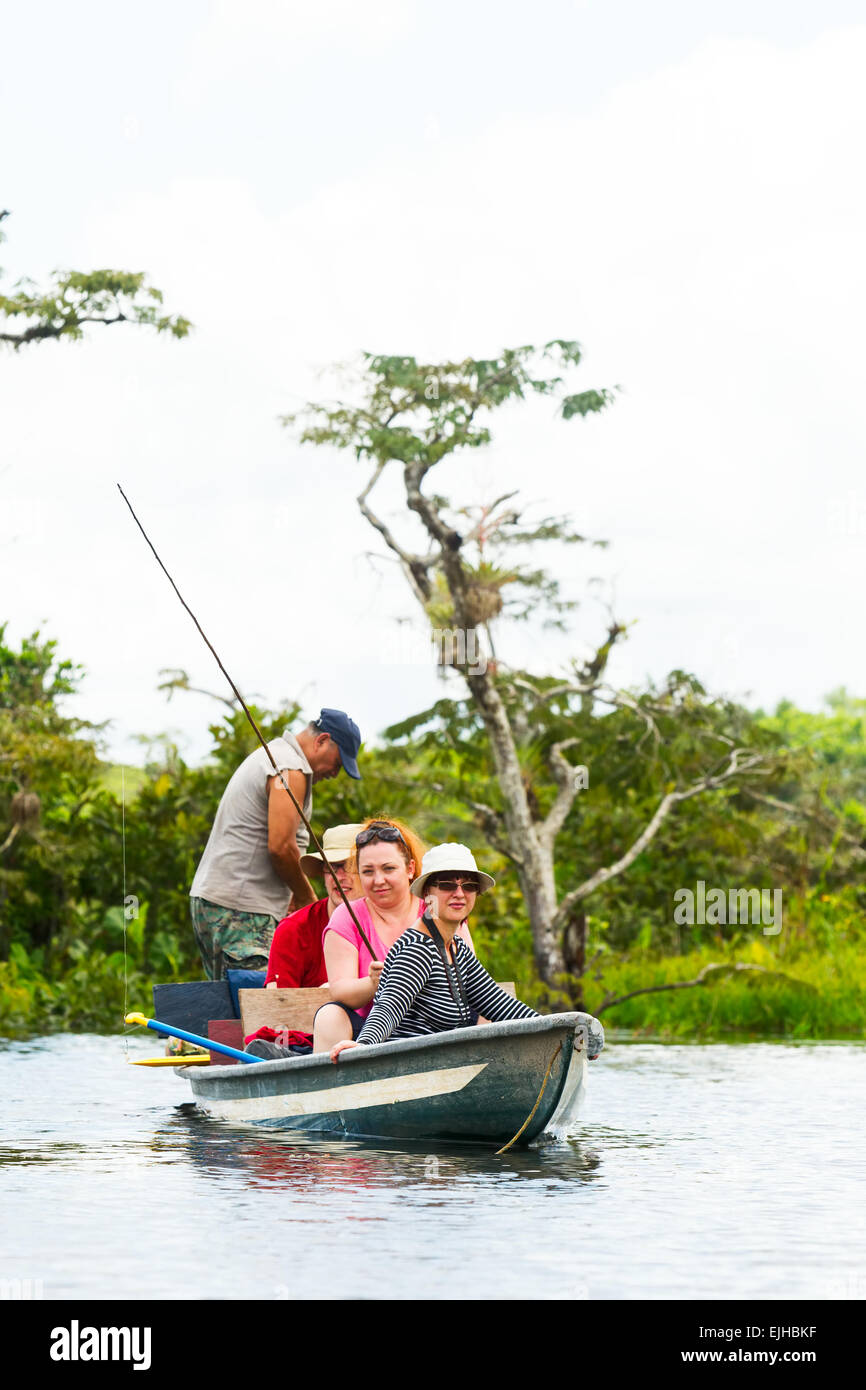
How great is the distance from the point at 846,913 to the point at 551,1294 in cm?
1580

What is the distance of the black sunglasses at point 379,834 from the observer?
8.38m

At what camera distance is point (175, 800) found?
65.8ft

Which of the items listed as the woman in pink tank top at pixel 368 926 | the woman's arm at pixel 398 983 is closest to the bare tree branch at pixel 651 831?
the woman in pink tank top at pixel 368 926

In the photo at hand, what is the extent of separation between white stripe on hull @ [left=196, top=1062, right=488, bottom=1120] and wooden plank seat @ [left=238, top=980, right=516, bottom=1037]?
36cm

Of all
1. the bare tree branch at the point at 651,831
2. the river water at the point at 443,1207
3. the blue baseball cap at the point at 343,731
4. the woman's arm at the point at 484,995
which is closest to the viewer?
the river water at the point at 443,1207

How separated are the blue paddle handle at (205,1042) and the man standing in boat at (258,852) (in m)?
0.88

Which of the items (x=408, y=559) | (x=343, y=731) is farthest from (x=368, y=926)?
(x=408, y=559)

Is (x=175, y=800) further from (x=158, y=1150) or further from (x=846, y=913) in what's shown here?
(x=158, y=1150)

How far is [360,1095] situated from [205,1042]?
1.16 m

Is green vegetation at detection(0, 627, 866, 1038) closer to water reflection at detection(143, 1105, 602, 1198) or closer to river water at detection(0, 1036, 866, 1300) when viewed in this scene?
river water at detection(0, 1036, 866, 1300)

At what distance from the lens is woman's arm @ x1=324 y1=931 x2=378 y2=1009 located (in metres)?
8.52

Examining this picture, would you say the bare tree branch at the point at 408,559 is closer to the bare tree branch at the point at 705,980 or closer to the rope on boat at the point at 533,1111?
the bare tree branch at the point at 705,980
